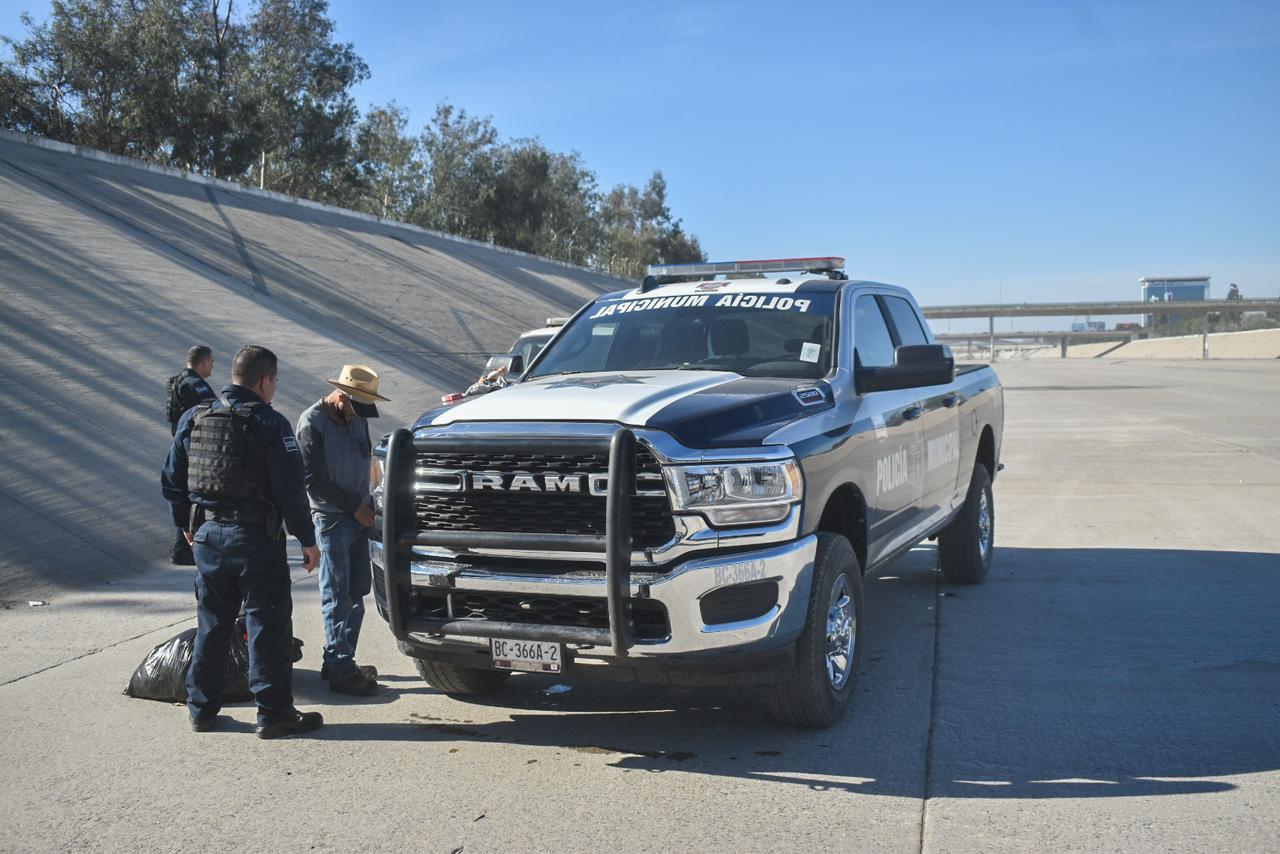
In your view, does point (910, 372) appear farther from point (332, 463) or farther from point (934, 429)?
point (332, 463)

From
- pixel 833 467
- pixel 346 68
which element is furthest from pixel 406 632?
pixel 346 68

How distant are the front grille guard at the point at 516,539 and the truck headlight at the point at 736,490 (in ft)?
0.71

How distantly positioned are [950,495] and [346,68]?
169 ft

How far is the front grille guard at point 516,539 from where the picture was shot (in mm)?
4457

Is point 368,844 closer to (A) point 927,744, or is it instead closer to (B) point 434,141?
(A) point 927,744

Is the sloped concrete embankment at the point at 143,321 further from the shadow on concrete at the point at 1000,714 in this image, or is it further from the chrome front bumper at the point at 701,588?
the chrome front bumper at the point at 701,588

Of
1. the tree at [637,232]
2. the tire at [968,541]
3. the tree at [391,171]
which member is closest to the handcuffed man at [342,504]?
the tire at [968,541]

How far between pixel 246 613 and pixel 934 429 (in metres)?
4.26

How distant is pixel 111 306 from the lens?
49.9ft

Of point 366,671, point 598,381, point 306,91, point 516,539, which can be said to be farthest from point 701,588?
point 306,91

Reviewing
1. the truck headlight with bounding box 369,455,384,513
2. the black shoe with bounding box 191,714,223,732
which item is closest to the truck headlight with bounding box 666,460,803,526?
the truck headlight with bounding box 369,455,384,513

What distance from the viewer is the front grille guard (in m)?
4.46

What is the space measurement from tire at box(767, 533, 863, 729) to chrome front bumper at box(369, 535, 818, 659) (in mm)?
106

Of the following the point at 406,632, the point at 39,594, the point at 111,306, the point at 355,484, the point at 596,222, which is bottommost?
the point at 39,594
